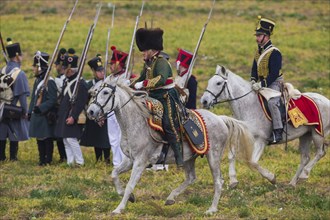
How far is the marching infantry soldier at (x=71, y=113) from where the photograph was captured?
52.2ft

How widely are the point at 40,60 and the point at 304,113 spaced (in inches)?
201

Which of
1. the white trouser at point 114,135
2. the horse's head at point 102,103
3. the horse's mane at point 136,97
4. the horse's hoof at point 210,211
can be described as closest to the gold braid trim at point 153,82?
the horse's mane at point 136,97

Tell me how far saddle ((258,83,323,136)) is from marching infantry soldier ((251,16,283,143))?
0.14 m

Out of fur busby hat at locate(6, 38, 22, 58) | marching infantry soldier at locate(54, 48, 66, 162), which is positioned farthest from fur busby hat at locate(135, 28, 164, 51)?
fur busby hat at locate(6, 38, 22, 58)

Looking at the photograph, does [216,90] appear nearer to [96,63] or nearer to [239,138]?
[239,138]

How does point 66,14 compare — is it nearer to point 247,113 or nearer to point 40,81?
point 40,81

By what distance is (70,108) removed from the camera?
16.1m

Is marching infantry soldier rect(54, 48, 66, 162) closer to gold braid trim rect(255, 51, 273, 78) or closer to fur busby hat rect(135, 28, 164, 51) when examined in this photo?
gold braid trim rect(255, 51, 273, 78)

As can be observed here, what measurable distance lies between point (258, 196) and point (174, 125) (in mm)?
2243

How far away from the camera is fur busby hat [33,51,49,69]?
16.4m

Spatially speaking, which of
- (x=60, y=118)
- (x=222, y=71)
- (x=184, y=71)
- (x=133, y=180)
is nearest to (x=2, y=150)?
(x=60, y=118)

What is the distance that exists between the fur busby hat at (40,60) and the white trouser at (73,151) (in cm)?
151

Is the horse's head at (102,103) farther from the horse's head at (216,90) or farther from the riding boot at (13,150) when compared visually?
the riding boot at (13,150)

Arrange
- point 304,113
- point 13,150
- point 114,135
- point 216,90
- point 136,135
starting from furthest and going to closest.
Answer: point 13,150, point 114,135, point 304,113, point 216,90, point 136,135
